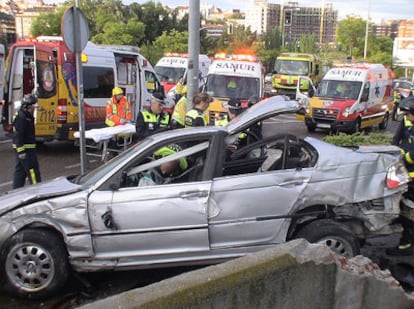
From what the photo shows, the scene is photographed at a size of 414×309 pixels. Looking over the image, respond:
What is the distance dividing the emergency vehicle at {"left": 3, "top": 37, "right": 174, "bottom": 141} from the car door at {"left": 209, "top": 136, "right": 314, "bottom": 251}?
22.8 feet

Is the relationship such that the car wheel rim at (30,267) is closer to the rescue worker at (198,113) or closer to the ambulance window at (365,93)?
the rescue worker at (198,113)

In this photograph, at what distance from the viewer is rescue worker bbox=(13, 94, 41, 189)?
7000mm

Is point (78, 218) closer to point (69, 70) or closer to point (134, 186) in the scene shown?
point (134, 186)

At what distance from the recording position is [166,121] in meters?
7.62

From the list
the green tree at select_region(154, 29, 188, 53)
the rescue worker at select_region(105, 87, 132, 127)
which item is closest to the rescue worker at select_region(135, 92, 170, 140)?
the rescue worker at select_region(105, 87, 132, 127)

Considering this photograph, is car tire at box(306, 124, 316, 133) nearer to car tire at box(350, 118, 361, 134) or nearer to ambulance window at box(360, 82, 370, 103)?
car tire at box(350, 118, 361, 134)

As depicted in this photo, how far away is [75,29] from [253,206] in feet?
12.5

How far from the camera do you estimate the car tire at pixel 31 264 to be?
4.24 m

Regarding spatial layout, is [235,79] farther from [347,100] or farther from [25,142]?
[25,142]

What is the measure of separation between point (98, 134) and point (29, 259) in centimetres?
470

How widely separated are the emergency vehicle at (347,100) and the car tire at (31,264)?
11838 millimetres

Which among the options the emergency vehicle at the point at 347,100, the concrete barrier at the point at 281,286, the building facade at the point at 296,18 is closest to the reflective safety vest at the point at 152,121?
the concrete barrier at the point at 281,286

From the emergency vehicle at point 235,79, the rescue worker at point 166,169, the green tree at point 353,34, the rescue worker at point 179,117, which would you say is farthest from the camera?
the green tree at point 353,34

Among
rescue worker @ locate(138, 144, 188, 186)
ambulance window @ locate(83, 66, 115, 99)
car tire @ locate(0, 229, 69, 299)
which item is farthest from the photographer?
ambulance window @ locate(83, 66, 115, 99)
